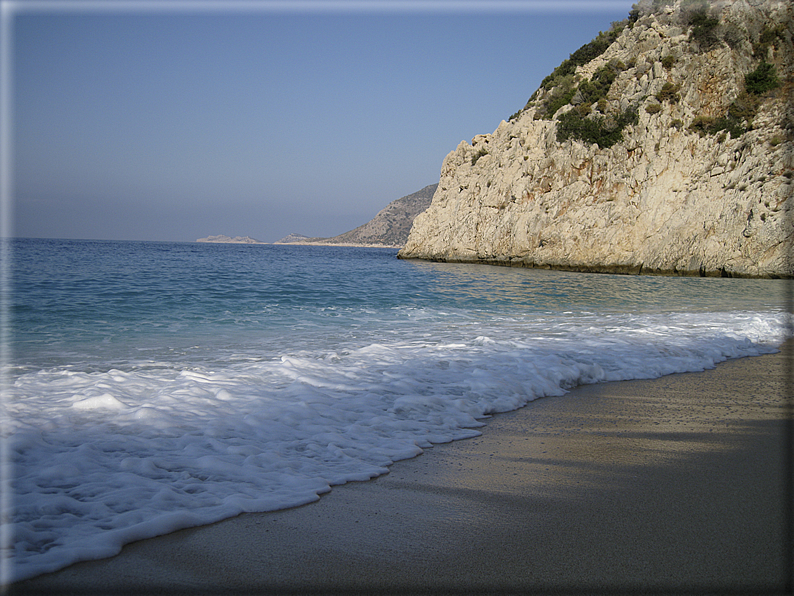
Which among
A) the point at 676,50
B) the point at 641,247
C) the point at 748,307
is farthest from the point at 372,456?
the point at 676,50

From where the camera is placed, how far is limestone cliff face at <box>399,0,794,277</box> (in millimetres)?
29750

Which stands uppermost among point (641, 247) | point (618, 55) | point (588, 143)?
point (618, 55)

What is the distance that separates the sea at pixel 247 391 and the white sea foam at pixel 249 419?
16 mm

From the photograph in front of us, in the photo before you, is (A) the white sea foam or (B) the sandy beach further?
(A) the white sea foam

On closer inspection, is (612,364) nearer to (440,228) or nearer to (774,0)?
(774,0)

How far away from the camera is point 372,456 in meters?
3.46

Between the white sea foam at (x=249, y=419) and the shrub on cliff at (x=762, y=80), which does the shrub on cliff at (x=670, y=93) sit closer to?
the shrub on cliff at (x=762, y=80)

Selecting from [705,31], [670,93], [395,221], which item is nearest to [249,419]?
[670,93]

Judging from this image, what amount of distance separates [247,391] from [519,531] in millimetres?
3260

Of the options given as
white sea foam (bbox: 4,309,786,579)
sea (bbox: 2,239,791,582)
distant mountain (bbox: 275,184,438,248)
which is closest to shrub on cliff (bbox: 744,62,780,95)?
sea (bbox: 2,239,791,582)

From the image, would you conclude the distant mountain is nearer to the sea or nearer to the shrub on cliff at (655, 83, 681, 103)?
the shrub on cliff at (655, 83, 681, 103)

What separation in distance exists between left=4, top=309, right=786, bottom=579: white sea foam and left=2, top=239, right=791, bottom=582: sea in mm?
16

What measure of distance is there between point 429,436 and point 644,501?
163cm

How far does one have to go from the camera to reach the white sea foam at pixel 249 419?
8.50 ft
